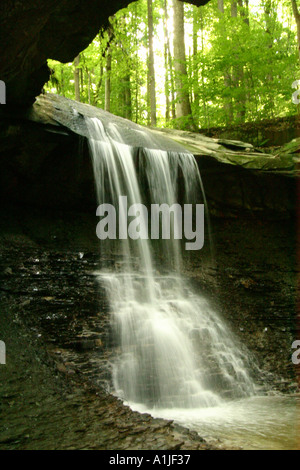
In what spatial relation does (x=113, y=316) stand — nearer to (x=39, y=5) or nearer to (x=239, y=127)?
(x=39, y=5)

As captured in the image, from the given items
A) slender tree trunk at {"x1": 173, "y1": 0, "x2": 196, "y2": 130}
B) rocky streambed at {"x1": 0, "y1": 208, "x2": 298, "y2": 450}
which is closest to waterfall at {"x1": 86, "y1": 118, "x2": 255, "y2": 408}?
rocky streambed at {"x1": 0, "y1": 208, "x2": 298, "y2": 450}

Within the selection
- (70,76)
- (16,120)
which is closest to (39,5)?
(16,120)

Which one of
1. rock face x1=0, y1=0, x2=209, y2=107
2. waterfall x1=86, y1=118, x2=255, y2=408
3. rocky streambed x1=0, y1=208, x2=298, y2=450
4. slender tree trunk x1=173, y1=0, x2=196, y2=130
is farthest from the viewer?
slender tree trunk x1=173, y1=0, x2=196, y2=130

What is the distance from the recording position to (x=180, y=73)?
12.7 m

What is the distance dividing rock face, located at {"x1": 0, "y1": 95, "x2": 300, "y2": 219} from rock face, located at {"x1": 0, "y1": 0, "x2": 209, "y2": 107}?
1.08 m

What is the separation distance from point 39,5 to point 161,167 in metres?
4.72

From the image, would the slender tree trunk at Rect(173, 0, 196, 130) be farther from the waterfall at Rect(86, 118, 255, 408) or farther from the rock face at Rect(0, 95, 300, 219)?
the waterfall at Rect(86, 118, 255, 408)

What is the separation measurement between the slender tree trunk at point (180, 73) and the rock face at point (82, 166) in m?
2.96

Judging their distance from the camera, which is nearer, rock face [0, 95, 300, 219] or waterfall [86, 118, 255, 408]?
waterfall [86, 118, 255, 408]

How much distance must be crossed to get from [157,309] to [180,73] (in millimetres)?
9631

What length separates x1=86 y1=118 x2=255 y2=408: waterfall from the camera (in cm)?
504

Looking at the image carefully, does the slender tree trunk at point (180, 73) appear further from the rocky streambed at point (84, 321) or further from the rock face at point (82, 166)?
the rocky streambed at point (84, 321)

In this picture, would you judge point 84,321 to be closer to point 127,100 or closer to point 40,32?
point 40,32

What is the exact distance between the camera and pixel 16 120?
6496mm
